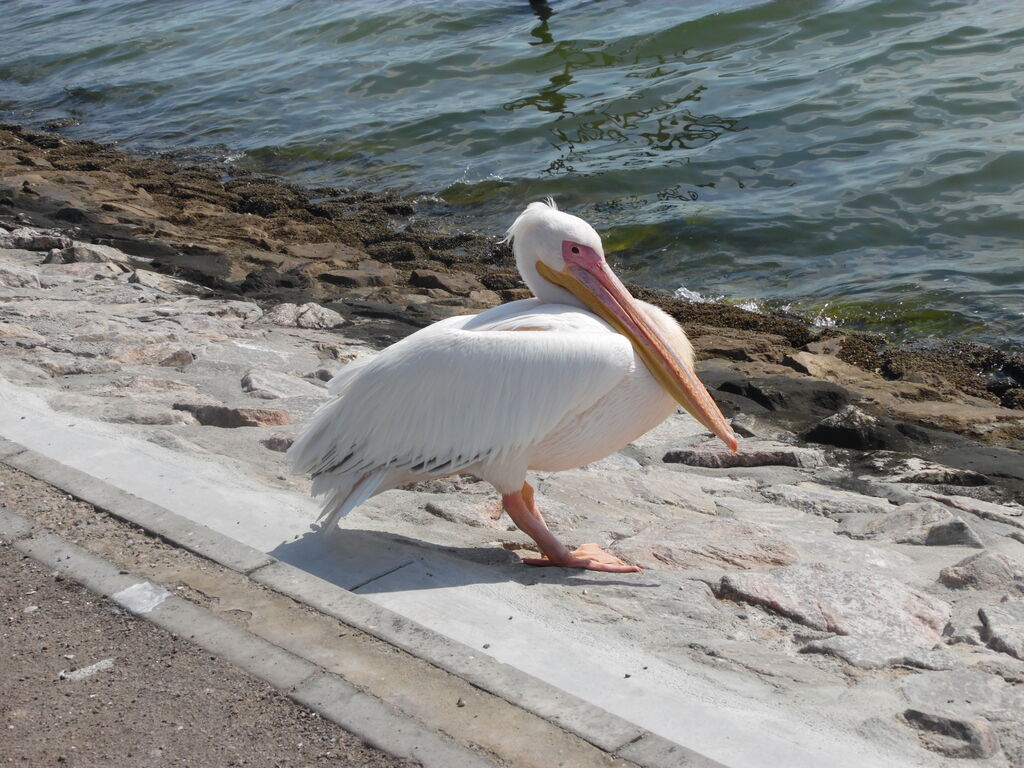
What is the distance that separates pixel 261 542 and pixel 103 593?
1.60 feet

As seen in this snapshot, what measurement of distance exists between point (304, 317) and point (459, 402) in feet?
11.6

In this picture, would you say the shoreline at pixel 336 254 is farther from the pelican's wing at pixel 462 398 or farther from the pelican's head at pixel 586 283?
the pelican's wing at pixel 462 398

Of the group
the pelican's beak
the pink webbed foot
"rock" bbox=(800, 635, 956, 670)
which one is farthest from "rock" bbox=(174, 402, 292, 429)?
"rock" bbox=(800, 635, 956, 670)

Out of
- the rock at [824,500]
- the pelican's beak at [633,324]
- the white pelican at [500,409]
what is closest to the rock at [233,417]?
the white pelican at [500,409]

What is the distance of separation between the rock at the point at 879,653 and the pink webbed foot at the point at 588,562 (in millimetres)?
675

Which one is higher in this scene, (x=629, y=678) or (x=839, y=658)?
(x=629, y=678)

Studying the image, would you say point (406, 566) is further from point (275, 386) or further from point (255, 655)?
point (275, 386)

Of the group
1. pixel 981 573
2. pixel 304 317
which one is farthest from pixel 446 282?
pixel 981 573

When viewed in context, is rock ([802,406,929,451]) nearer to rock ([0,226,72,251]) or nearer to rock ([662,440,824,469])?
rock ([662,440,824,469])

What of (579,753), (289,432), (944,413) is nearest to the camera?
(579,753)

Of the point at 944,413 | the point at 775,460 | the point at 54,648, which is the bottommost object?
the point at 944,413

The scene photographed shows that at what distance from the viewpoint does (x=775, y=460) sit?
486 cm

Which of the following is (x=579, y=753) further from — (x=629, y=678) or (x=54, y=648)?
(x=54, y=648)

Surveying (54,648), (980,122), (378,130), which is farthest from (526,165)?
(54,648)
